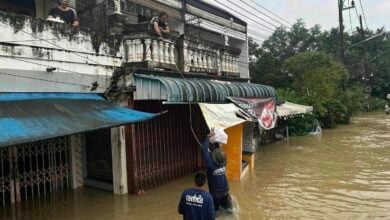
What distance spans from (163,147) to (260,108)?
3874 millimetres

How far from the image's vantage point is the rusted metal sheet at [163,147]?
8662 millimetres

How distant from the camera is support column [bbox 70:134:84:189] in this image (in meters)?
9.10

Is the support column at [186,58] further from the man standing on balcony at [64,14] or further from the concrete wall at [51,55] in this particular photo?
the man standing on balcony at [64,14]

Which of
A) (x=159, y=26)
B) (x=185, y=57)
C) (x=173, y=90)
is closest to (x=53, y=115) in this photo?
(x=173, y=90)

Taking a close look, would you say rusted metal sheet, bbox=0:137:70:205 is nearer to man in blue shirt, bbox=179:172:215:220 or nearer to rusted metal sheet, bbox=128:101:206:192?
rusted metal sheet, bbox=128:101:206:192

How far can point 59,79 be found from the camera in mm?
7496

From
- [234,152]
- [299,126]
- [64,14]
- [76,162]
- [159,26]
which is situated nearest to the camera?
[64,14]

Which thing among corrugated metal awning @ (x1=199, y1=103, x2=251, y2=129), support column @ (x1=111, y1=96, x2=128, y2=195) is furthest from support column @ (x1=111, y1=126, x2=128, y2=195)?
corrugated metal awning @ (x1=199, y1=103, x2=251, y2=129)

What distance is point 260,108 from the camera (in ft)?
39.6

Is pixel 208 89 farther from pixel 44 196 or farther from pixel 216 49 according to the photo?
pixel 44 196

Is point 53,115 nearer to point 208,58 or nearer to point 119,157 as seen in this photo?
point 119,157

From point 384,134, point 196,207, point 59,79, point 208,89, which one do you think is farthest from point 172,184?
point 384,134

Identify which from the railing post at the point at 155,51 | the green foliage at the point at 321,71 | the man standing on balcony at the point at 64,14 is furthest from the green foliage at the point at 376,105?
the man standing on balcony at the point at 64,14

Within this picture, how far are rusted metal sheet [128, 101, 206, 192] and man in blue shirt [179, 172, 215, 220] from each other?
4.07 m
